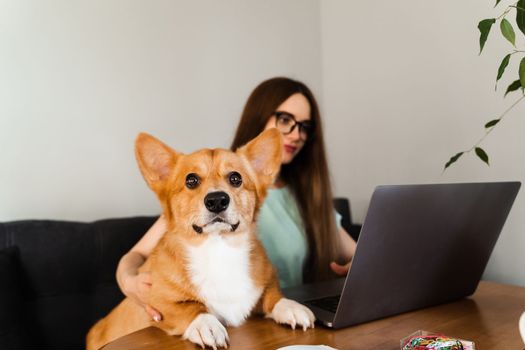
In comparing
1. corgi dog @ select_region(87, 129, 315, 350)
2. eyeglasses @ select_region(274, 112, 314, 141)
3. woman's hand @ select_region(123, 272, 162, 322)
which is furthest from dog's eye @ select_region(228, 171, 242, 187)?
eyeglasses @ select_region(274, 112, 314, 141)

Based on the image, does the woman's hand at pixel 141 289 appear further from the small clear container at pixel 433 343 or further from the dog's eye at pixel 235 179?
the small clear container at pixel 433 343

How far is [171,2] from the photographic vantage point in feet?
6.63

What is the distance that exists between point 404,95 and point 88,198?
1.43 m

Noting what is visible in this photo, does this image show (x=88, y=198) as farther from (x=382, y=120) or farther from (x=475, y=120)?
(x=475, y=120)

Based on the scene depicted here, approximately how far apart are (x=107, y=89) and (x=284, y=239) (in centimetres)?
97

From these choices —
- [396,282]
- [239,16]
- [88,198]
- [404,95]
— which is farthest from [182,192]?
[239,16]

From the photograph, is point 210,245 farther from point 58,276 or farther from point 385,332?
point 58,276

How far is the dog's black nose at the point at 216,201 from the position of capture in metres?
1.01

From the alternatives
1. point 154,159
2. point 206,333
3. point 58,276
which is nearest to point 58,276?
point 58,276

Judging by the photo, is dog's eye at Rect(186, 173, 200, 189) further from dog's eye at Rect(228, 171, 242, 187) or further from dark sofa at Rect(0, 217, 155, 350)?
dark sofa at Rect(0, 217, 155, 350)

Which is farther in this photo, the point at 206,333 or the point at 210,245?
the point at 210,245

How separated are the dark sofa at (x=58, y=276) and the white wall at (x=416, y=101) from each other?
1.20 meters

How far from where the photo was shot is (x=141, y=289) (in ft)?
3.50

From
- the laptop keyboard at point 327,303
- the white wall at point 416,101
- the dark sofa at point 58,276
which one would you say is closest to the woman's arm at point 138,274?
the dark sofa at point 58,276
